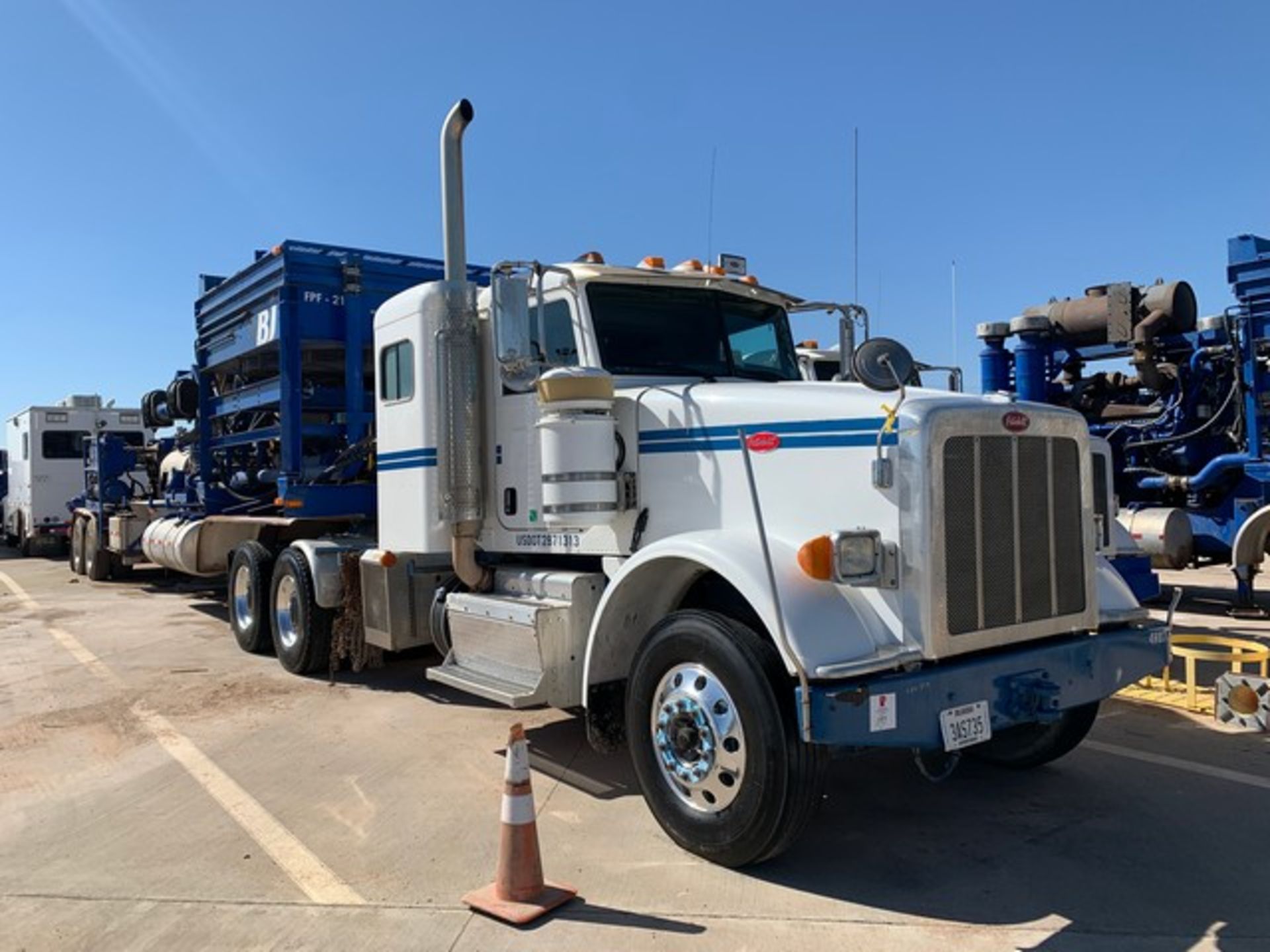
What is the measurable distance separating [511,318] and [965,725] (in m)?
2.84

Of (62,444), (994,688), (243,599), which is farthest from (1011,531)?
(62,444)

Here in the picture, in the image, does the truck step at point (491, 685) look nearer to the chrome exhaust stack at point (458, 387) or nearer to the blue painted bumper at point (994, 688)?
the chrome exhaust stack at point (458, 387)

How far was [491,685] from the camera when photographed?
5.33 m

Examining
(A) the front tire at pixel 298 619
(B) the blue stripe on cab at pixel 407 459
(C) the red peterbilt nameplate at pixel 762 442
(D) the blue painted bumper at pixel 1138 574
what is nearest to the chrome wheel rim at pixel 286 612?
(A) the front tire at pixel 298 619

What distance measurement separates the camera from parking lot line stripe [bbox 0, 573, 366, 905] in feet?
13.1

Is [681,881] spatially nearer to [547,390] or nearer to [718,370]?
[547,390]

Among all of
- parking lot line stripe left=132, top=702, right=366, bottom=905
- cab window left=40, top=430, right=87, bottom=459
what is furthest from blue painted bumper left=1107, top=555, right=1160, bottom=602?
cab window left=40, top=430, right=87, bottom=459

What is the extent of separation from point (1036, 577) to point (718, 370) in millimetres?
2128

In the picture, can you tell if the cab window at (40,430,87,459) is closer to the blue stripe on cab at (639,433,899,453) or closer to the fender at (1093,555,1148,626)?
the blue stripe on cab at (639,433,899,453)

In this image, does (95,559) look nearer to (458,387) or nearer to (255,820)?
(458,387)

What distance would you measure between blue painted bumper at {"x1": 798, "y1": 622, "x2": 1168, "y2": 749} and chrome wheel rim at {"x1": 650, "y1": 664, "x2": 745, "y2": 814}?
1.49 feet

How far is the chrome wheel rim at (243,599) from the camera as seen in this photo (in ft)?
29.3

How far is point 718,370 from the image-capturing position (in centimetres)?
564

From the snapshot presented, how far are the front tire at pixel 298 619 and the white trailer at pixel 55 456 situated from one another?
13.9 m
